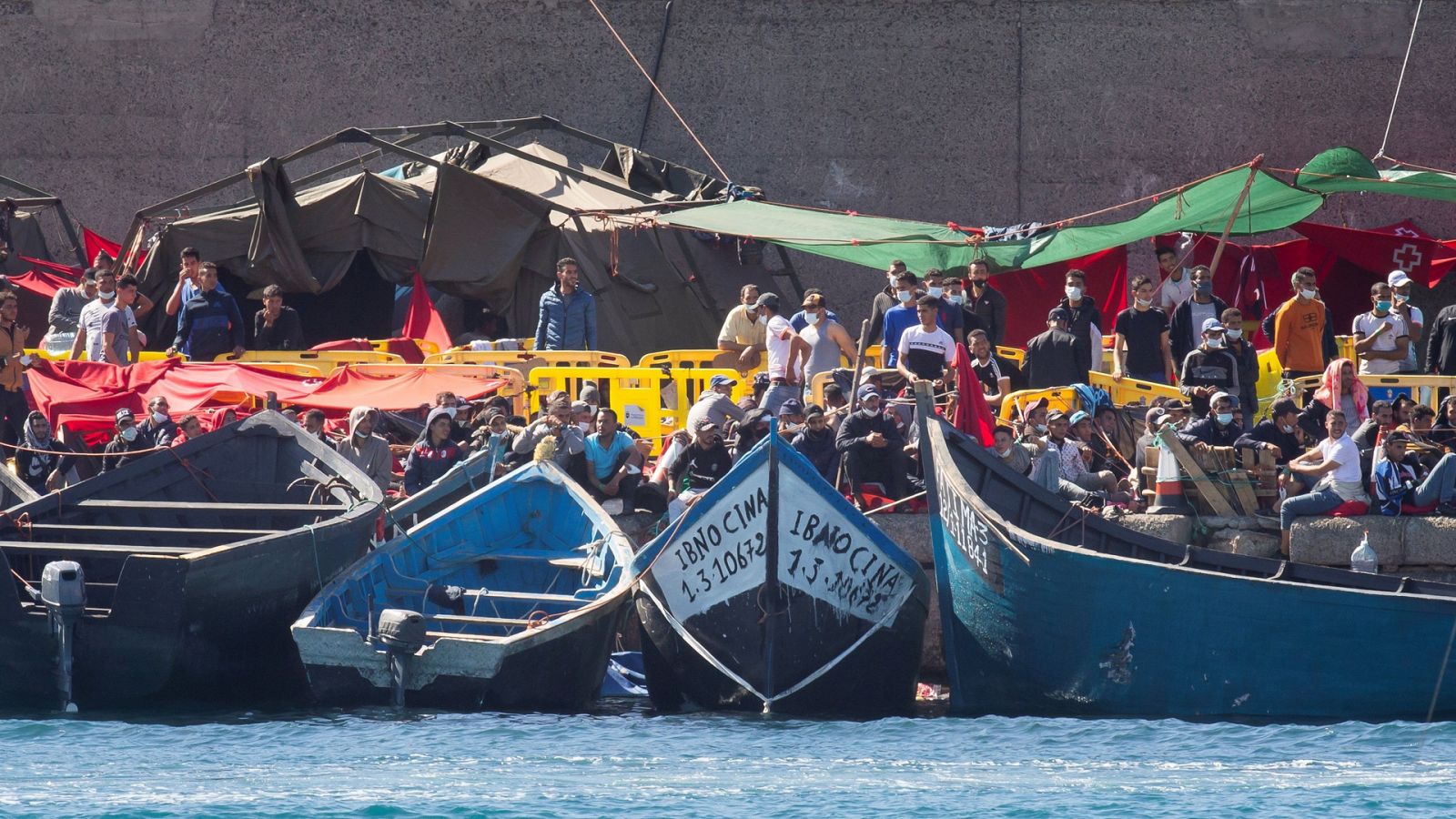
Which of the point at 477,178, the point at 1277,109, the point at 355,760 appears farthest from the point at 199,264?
the point at 1277,109

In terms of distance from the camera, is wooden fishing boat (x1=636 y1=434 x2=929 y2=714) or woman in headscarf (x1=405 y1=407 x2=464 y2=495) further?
woman in headscarf (x1=405 y1=407 x2=464 y2=495)

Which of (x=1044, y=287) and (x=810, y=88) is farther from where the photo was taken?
(x=810, y=88)

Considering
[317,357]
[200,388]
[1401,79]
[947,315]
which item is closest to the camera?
[200,388]

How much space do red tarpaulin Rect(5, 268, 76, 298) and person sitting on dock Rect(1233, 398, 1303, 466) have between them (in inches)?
516

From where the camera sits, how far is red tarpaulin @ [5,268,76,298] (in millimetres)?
22828

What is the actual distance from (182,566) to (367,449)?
361cm

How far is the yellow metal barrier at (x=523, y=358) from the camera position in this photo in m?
18.8

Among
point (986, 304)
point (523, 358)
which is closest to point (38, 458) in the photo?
point (523, 358)

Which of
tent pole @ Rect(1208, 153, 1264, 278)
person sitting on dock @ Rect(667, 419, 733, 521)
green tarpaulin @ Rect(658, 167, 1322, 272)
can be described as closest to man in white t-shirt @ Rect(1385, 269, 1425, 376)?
green tarpaulin @ Rect(658, 167, 1322, 272)

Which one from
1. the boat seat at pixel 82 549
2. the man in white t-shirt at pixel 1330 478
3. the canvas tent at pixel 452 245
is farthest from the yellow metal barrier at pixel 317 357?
the man in white t-shirt at pixel 1330 478

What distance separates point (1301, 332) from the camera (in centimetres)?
1809

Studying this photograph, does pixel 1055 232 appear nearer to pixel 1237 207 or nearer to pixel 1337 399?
pixel 1237 207

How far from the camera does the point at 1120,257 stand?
70.0 ft

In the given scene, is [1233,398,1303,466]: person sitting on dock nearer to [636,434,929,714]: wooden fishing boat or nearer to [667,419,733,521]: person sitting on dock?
[636,434,929,714]: wooden fishing boat
